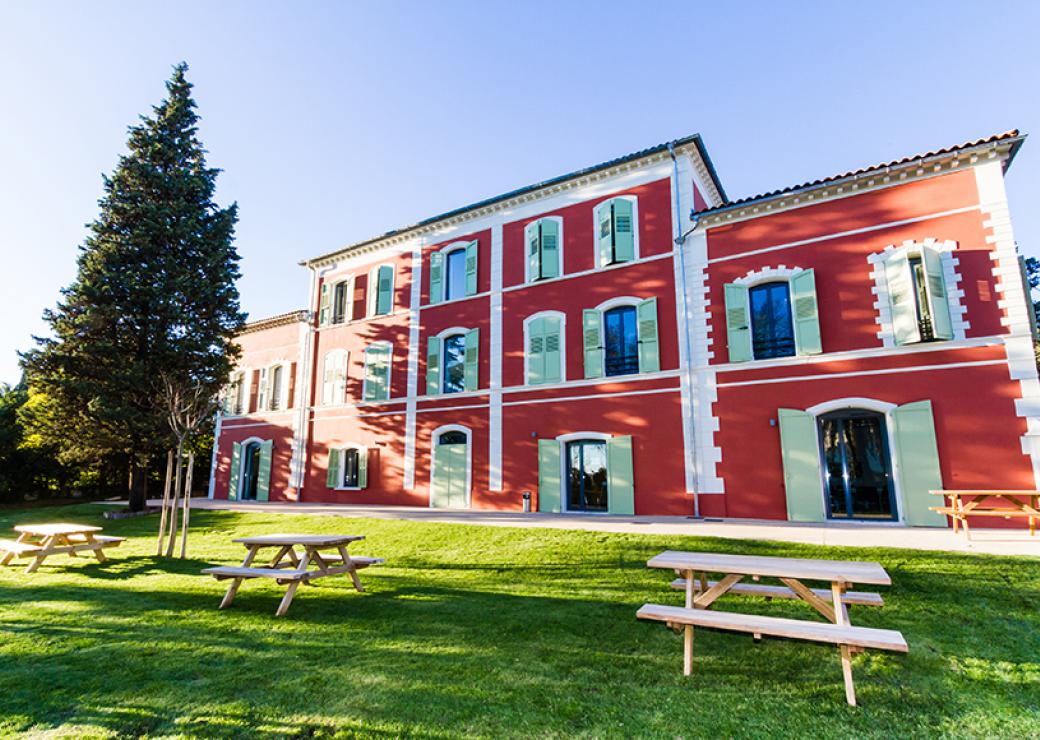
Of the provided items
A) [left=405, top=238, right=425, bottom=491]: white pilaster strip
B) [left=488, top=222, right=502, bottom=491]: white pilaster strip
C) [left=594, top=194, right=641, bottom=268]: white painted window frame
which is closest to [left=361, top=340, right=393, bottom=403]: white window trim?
[left=405, top=238, right=425, bottom=491]: white pilaster strip

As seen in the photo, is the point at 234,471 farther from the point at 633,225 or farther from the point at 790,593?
the point at 790,593

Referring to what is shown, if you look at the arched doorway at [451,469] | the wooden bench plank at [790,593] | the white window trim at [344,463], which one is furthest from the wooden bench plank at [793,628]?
the white window trim at [344,463]

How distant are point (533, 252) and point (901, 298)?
8.86m

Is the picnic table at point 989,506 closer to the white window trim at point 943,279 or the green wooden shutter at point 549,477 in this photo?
the white window trim at point 943,279

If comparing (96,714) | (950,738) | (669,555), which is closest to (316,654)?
(96,714)

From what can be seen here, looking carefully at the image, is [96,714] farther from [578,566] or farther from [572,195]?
[572,195]

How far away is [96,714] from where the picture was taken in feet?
10.2

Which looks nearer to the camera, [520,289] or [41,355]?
[41,355]

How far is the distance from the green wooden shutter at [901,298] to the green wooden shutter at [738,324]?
2661mm

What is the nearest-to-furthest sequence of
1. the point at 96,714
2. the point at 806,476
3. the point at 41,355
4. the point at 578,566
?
the point at 96,714, the point at 578,566, the point at 806,476, the point at 41,355

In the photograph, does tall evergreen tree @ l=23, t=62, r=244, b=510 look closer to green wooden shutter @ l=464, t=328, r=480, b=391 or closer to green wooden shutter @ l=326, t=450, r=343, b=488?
green wooden shutter @ l=326, t=450, r=343, b=488

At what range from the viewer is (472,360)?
1557cm

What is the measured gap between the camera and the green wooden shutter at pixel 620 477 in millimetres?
12375

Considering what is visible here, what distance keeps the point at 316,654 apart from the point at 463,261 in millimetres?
14140
